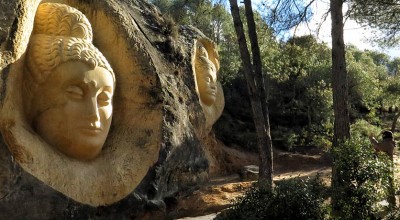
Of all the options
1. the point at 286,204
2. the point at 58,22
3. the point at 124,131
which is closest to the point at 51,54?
the point at 58,22

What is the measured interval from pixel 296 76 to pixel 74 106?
19050mm

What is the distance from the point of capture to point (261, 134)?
935 cm

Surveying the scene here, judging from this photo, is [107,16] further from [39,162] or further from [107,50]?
[39,162]

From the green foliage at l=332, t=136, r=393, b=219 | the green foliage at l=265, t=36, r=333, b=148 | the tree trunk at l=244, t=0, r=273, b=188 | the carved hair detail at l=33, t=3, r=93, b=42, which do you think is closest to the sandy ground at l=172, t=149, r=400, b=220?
the tree trunk at l=244, t=0, r=273, b=188

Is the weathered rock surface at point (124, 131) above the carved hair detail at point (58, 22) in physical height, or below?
below

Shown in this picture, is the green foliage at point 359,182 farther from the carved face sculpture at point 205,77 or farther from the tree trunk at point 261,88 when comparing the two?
the carved face sculpture at point 205,77

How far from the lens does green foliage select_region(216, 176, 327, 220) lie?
591 cm

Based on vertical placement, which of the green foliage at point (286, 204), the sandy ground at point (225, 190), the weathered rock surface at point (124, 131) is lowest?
the sandy ground at point (225, 190)

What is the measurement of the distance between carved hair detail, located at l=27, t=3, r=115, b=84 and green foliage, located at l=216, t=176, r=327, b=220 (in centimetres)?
245

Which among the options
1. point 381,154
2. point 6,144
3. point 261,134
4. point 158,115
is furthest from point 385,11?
point 6,144

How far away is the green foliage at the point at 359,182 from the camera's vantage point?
230 inches

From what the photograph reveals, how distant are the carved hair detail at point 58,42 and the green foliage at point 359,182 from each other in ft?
10.3

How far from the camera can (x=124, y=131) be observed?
559 centimetres

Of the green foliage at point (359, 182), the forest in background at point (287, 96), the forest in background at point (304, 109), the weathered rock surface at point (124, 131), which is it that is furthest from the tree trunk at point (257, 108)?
the forest in background at point (287, 96)
